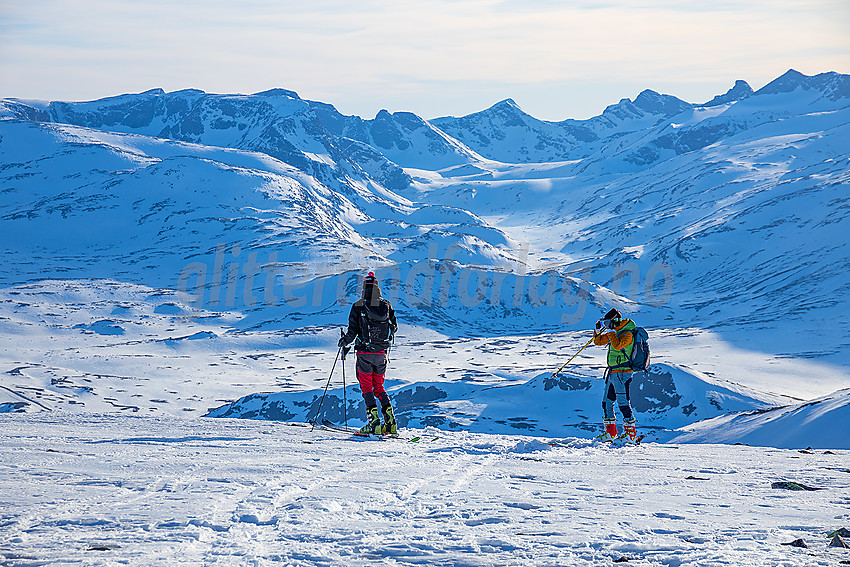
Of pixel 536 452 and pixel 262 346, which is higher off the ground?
pixel 536 452

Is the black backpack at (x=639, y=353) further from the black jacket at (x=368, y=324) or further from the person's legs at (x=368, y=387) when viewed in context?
the person's legs at (x=368, y=387)

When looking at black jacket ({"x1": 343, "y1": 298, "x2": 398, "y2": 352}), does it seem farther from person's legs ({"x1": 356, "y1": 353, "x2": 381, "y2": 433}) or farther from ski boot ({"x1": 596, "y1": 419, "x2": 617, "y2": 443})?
ski boot ({"x1": 596, "y1": 419, "x2": 617, "y2": 443})

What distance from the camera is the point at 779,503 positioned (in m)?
9.23

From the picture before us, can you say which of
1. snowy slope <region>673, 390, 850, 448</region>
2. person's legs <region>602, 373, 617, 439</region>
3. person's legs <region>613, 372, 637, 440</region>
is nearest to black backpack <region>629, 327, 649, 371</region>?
person's legs <region>613, 372, 637, 440</region>

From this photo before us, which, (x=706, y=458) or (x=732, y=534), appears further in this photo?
(x=706, y=458)

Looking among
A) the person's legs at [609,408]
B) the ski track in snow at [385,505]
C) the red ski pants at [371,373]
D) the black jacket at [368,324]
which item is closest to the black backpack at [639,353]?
the person's legs at [609,408]

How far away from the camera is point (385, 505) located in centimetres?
844

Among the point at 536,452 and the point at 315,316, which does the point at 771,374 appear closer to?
the point at 315,316

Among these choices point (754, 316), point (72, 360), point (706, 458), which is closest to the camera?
point (706, 458)

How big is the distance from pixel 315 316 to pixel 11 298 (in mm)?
67645

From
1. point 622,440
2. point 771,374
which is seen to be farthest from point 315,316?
point 622,440

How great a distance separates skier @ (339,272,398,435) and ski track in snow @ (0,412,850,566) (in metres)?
2.22

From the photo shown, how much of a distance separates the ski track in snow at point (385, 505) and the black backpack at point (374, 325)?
8.64 ft

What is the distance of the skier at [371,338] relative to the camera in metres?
15.8
